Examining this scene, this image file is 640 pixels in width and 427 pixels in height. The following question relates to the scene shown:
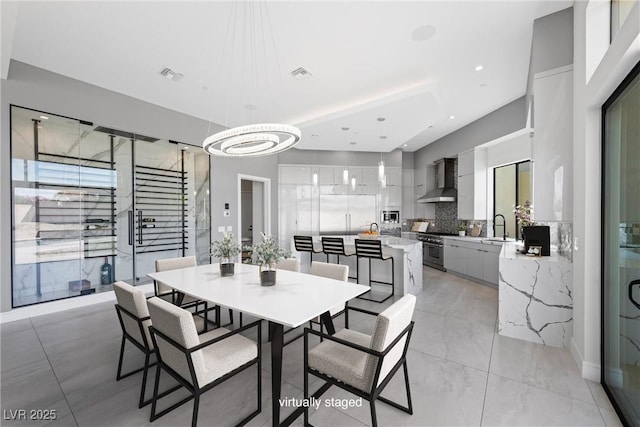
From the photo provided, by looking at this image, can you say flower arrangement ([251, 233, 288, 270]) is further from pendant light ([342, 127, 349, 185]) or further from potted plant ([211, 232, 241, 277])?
pendant light ([342, 127, 349, 185])

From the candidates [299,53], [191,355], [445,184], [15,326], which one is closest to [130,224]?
[15,326]

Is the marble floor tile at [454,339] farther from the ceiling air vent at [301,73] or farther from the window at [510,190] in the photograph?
the ceiling air vent at [301,73]

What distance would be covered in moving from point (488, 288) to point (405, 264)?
6.14 ft

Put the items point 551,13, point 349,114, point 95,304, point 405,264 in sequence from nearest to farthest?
point 551,13 → point 95,304 → point 405,264 → point 349,114

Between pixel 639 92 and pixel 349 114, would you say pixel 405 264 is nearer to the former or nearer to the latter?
pixel 349 114

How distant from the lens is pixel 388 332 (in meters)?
1.45

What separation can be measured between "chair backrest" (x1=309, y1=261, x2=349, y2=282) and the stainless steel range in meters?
4.34

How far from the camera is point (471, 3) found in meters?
2.49

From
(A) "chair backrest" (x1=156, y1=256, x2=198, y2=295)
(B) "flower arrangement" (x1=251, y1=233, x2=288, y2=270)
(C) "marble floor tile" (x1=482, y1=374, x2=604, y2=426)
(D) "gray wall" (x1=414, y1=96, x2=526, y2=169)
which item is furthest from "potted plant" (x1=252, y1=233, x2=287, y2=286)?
(D) "gray wall" (x1=414, y1=96, x2=526, y2=169)

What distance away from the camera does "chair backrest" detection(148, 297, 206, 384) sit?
4.89 ft

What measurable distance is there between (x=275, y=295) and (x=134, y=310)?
100 centimetres

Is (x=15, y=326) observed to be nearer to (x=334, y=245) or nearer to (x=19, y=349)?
(x=19, y=349)

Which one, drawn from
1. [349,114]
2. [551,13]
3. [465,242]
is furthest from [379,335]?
[465,242]

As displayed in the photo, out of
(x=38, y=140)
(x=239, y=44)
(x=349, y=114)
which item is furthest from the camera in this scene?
(x=349, y=114)
